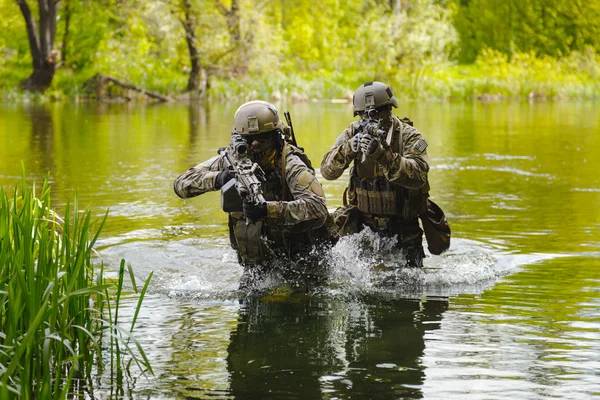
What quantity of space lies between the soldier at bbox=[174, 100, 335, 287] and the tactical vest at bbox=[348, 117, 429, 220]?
0.79 m

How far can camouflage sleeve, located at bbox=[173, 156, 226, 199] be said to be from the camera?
23.6ft

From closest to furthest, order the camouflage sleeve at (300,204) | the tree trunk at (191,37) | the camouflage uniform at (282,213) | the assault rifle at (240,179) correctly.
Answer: the assault rifle at (240,179), the camouflage sleeve at (300,204), the camouflage uniform at (282,213), the tree trunk at (191,37)

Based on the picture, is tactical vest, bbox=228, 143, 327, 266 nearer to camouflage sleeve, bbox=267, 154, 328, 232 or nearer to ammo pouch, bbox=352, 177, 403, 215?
camouflage sleeve, bbox=267, 154, 328, 232

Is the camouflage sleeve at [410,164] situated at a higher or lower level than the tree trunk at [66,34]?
lower

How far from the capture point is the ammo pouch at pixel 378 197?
8.12m

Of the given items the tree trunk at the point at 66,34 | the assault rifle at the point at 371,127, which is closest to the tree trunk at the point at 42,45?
the tree trunk at the point at 66,34

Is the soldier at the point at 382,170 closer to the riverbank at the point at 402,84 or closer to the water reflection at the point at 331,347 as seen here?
the water reflection at the point at 331,347

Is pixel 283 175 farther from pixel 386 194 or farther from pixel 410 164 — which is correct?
pixel 386 194

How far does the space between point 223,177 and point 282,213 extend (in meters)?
0.50

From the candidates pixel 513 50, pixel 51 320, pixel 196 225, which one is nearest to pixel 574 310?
pixel 51 320

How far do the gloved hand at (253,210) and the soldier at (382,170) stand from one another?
115cm

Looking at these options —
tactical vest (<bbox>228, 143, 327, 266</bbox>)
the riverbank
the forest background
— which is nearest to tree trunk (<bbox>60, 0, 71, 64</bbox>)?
the forest background

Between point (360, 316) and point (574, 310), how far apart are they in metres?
1.51

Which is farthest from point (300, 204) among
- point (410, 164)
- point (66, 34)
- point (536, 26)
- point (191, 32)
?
point (536, 26)
